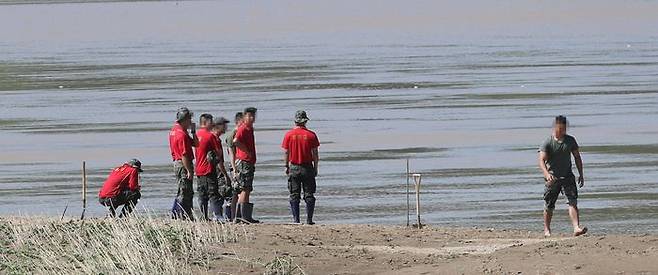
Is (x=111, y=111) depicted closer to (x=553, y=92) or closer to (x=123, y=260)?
(x=553, y=92)

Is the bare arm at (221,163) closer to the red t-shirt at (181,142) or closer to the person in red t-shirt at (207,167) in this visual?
the person in red t-shirt at (207,167)

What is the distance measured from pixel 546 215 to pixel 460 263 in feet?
11.8

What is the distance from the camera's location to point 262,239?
15.2m

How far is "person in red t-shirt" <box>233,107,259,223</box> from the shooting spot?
17406mm

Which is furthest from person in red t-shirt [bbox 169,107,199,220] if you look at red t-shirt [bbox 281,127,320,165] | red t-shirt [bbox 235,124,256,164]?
red t-shirt [bbox 281,127,320,165]

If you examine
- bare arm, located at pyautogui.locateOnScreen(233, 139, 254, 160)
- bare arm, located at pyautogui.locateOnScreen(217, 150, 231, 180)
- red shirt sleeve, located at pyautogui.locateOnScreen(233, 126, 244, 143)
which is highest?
red shirt sleeve, located at pyautogui.locateOnScreen(233, 126, 244, 143)

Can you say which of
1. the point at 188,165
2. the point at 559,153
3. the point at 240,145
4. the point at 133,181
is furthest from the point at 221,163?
the point at 559,153

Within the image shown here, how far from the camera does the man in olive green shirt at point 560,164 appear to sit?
16.0 metres

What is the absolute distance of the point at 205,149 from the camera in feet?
55.9

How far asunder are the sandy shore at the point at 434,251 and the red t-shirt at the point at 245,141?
116cm

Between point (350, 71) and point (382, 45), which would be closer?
point (350, 71)

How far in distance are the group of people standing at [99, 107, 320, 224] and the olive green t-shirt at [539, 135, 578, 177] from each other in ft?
9.08

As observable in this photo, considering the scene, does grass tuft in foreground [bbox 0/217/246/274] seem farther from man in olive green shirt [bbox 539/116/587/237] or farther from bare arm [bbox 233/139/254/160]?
man in olive green shirt [bbox 539/116/587/237]

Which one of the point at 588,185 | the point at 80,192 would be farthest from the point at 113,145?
the point at 588,185
